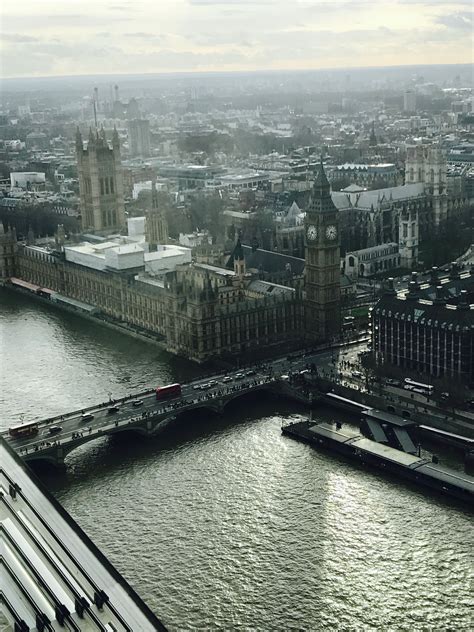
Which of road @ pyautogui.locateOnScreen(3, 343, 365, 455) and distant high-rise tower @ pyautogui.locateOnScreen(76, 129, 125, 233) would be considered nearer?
road @ pyautogui.locateOnScreen(3, 343, 365, 455)

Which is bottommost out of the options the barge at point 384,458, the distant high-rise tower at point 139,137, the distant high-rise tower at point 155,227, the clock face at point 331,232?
the barge at point 384,458

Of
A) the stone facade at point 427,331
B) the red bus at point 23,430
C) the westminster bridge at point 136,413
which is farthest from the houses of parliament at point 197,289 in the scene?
the red bus at point 23,430

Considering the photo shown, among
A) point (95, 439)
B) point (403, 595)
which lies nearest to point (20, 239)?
point (95, 439)

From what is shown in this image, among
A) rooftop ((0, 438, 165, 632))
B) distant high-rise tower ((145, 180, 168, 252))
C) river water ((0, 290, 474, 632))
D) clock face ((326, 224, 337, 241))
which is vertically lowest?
river water ((0, 290, 474, 632))

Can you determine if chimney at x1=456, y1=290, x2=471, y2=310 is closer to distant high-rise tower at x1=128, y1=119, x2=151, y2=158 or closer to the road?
the road

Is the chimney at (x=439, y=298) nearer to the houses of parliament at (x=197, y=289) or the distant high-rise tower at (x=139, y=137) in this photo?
the houses of parliament at (x=197, y=289)

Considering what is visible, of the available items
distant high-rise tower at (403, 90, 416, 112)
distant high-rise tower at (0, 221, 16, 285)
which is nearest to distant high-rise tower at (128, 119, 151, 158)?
distant high-rise tower at (0, 221, 16, 285)

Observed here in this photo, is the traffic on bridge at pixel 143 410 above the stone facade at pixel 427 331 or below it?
below
